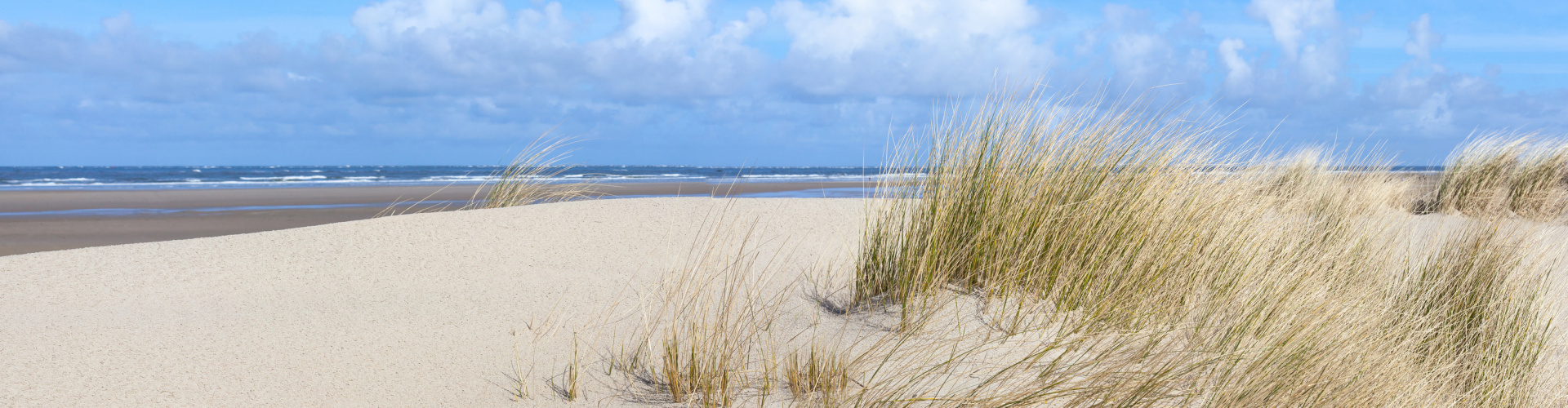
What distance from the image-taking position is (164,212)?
9727 millimetres

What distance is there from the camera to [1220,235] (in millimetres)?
2754

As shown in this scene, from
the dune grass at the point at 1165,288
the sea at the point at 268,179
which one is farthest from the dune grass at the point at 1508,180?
the dune grass at the point at 1165,288

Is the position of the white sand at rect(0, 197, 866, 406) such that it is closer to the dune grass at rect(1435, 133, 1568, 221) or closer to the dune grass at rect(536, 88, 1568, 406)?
the dune grass at rect(536, 88, 1568, 406)

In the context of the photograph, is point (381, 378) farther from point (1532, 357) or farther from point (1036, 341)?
point (1532, 357)

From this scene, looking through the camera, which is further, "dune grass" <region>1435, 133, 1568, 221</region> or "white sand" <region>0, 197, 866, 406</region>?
"dune grass" <region>1435, 133, 1568, 221</region>

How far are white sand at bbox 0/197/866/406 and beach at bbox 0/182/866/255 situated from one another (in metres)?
0.82

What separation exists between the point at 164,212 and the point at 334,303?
29.1 feet

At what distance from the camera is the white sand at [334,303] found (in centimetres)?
220

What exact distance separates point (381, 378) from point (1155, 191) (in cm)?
266

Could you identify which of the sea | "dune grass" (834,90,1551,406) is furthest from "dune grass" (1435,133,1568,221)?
"dune grass" (834,90,1551,406)

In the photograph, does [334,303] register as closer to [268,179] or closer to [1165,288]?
[1165,288]

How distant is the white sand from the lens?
7.20 ft

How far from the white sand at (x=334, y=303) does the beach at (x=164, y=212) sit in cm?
82

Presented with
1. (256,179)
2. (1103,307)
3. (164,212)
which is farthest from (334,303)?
(256,179)
